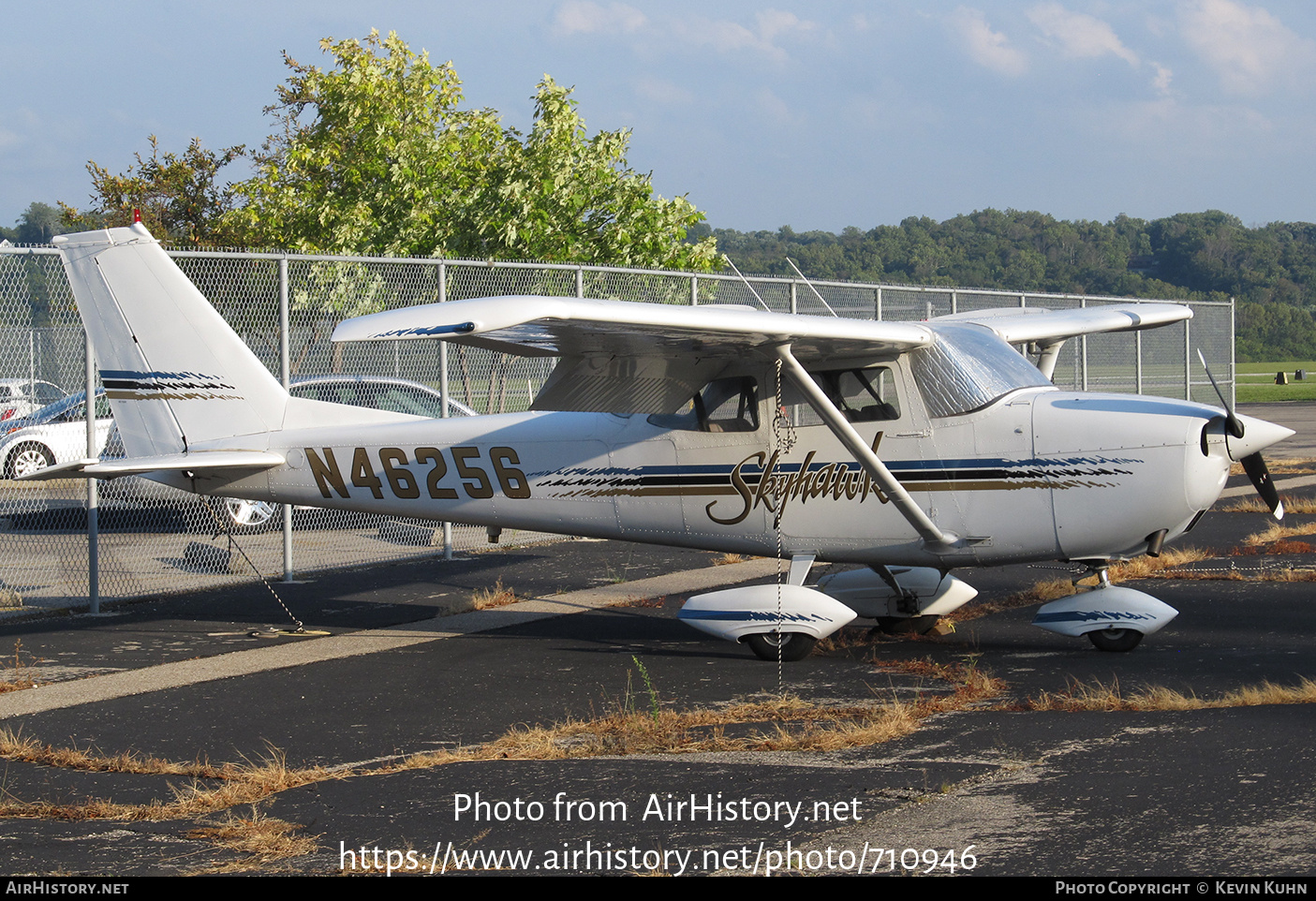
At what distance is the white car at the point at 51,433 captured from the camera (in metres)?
11.1

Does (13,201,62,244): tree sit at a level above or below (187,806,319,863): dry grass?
above

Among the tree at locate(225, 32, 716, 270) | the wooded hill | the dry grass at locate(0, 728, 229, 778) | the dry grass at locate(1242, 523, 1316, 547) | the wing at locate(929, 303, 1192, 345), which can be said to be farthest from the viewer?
the wooded hill

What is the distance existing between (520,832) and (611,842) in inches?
14.5

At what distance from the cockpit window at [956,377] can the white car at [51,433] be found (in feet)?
24.0

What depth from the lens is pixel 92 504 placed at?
396 inches

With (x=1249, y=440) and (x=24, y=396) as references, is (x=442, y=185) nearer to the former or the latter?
(x=24, y=396)

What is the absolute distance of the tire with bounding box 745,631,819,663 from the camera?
7805 millimetres

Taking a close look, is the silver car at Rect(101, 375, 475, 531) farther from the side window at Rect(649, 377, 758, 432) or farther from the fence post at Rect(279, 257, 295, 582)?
the side window at Rect(649, 377, 758, 432)

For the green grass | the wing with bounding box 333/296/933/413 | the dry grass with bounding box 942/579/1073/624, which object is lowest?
the dry grass with bounding box 942/579/1073/624

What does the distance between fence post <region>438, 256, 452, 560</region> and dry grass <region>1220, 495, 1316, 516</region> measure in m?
9.57

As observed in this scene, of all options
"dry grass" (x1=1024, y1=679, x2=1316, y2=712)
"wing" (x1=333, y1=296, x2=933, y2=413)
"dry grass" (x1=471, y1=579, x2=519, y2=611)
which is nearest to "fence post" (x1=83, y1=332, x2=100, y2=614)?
"dry grass" (x1=471, y1=579, x2=519, y2=611)

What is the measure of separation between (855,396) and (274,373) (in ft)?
19.2

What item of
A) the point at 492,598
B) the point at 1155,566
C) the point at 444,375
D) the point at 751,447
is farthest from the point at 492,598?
the point at 1155,566

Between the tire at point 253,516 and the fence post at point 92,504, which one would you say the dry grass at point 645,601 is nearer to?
the fence post at point 92,504
